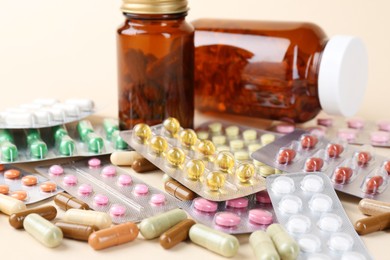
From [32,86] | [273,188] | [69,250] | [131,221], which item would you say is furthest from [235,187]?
[32,86]

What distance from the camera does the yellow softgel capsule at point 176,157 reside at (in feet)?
4.28

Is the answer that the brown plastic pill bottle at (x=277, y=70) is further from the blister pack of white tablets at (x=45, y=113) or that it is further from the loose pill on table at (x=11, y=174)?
the loose pill on table at (x=11, y=174)

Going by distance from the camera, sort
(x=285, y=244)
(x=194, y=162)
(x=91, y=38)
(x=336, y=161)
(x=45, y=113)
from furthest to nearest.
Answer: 1. (x=91, y=38)
2. (x=45, y=113)
3. (x=336, y=161)
4. (x=194, y=162)
5. (x=285, y=244)

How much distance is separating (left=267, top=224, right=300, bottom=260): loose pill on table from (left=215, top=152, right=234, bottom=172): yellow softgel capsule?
0.21m

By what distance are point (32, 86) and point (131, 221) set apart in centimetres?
86

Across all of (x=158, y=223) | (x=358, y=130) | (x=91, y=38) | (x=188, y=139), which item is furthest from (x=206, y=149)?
(x=91, y=38)

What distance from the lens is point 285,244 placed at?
105 cm

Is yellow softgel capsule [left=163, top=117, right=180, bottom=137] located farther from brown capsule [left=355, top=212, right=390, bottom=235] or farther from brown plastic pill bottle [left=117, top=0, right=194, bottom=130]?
brown capsule [left=355, top=212, right=390, bottom=235]

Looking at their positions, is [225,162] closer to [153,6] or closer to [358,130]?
[153,6]

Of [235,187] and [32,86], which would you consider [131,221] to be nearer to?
[235,187]

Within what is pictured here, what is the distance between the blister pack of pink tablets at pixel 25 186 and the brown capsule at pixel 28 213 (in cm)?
7

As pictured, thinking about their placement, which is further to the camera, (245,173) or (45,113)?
(45,113)

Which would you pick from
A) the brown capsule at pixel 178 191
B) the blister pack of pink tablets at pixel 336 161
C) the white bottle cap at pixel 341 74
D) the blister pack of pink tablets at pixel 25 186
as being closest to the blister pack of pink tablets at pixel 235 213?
the brown capsule at pixel 178 191

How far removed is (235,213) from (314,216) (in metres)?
0.12
